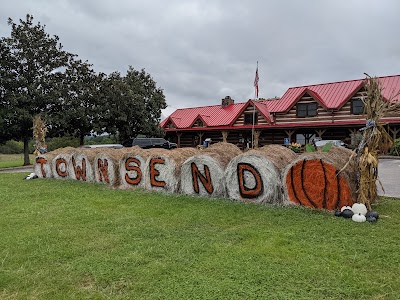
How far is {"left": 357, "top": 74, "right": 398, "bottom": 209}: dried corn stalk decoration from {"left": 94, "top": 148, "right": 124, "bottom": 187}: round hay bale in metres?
7.18

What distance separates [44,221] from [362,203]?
592 centimetres

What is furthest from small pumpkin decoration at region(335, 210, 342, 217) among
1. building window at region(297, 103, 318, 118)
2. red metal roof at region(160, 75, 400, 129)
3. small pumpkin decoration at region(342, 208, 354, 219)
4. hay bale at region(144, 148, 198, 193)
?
building window at region(297, 103, 318, 118)

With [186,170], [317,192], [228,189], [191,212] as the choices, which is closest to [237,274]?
[191,212]

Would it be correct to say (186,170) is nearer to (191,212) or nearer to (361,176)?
(191,212)

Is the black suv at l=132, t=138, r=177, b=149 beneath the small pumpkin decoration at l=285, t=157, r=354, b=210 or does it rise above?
above

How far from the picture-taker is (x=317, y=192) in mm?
7297

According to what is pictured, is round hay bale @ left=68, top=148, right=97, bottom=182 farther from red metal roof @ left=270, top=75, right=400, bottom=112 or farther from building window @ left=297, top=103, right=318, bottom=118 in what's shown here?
building window @ left=297, top=103, right=318, bottom=118

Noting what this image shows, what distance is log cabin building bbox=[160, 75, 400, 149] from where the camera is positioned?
93.7 feet

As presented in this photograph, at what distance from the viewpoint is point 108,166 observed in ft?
37.9

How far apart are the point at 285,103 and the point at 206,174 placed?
Result: 24.8 metres

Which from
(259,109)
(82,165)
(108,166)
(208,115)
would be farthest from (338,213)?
(208,115)

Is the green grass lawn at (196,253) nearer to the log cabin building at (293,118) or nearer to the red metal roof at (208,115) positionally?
the log cabin building at (293,118)

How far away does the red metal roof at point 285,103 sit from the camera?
29094 millimetres

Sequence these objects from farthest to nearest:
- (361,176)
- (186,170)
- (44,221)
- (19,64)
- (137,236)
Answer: (19,64) < (186,170) < (361,176) < (44,221) < (137,236)
